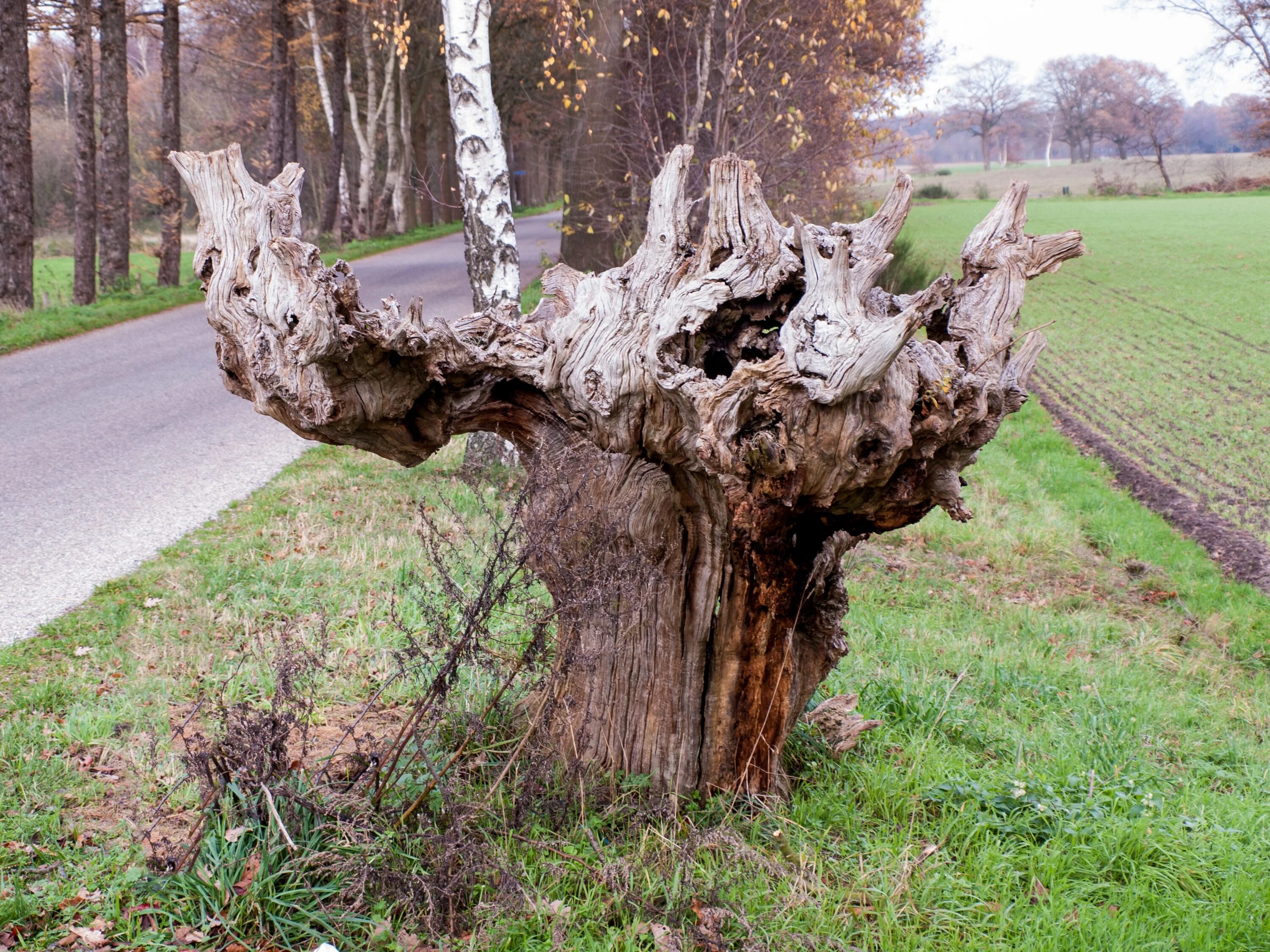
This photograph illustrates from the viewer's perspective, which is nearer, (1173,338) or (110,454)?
(110,454)

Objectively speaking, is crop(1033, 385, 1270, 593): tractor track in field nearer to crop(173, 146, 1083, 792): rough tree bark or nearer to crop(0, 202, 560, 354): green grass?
crop(173, 146, 1083, 792): rough tree bark

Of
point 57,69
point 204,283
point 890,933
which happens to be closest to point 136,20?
point 204,283

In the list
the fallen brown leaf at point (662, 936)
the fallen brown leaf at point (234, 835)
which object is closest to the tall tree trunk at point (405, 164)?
the fallen brown leaf at point (234, 835)

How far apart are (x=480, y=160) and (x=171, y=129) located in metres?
13.2

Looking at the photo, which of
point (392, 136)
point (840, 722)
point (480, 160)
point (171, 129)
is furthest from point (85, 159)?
point (840, 722)

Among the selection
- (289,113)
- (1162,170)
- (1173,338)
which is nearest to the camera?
(1173,338)

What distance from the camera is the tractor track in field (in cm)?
887

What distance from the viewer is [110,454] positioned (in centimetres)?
910

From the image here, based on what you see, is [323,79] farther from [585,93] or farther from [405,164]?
[585,93]

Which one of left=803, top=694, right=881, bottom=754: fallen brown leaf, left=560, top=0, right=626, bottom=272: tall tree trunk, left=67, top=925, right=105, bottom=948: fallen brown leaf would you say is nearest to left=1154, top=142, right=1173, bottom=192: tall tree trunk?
left=560, top=0, right=626, bottom=272: tall tree trunk

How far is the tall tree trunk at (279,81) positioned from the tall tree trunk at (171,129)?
254 cm

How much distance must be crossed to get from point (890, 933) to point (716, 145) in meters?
11.0

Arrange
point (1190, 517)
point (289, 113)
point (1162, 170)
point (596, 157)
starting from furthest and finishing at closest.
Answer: point (1162, 170) < point (289, 113) < point (596, 157) < point (1190, 517)

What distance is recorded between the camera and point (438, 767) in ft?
12.7
